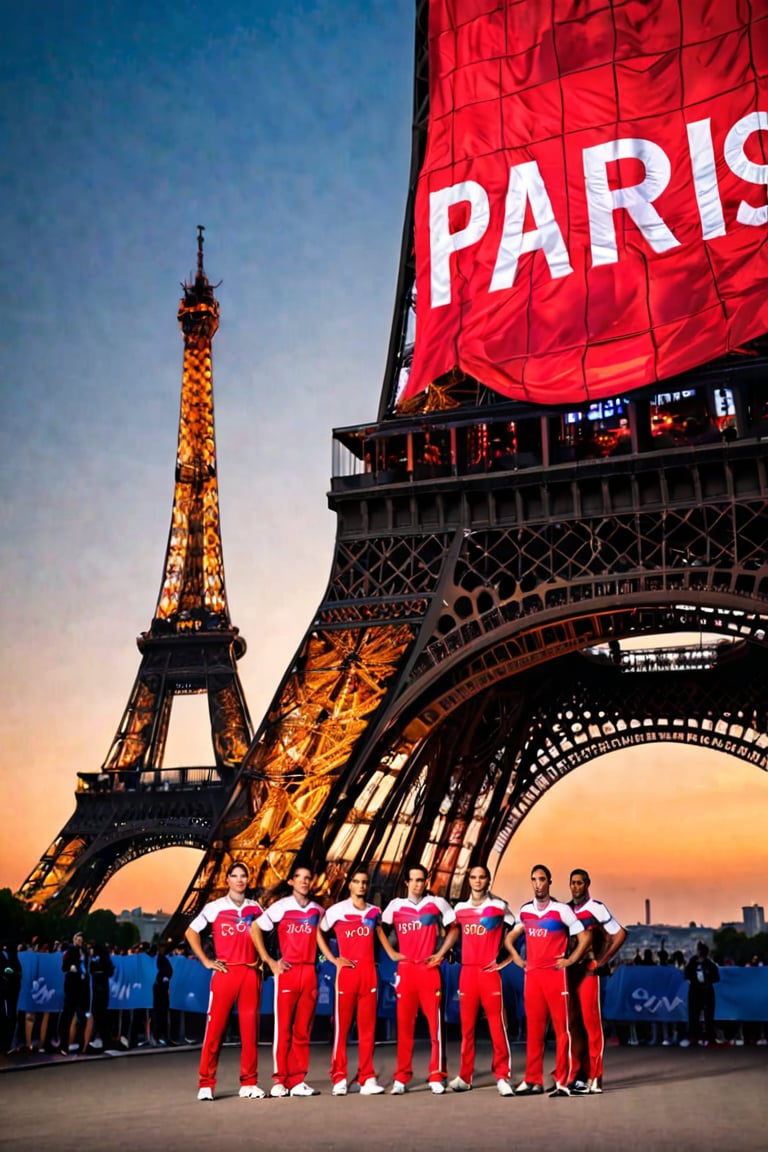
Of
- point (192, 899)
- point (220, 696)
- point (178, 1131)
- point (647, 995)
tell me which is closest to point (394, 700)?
point (192, 899)

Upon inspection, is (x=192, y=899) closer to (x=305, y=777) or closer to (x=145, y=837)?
(x=305, y=777)

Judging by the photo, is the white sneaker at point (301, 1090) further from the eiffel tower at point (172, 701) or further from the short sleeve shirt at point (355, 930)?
the eiffel tower at point (172, 701)

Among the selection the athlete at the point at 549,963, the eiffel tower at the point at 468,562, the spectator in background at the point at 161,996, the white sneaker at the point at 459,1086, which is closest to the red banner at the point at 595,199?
the eiffel tower at the point at 468,562

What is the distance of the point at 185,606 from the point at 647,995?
36.4 metres

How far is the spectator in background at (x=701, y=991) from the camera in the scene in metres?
18.8

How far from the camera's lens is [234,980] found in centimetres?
1145

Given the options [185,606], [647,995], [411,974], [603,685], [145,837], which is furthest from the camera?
[185,606]

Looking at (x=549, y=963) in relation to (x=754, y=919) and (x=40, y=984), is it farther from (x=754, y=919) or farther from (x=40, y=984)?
(x=754, y=919)

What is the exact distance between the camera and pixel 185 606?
53.8 m

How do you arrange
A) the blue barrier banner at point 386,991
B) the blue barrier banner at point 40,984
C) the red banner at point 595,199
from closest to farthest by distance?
the blue barrier banner at point 40,984 < the blue barrier banner at point 386,991 < the red banner at point 595,199

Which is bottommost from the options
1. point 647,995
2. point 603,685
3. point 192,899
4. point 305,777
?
point 647,995

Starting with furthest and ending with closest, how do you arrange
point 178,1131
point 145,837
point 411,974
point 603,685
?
point 145,837 → point 603,685 → point 411,974 → point 178,1131

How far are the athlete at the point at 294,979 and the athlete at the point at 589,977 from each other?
239 centimetres

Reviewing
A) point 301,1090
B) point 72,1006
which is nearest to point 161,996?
point 72,1006
